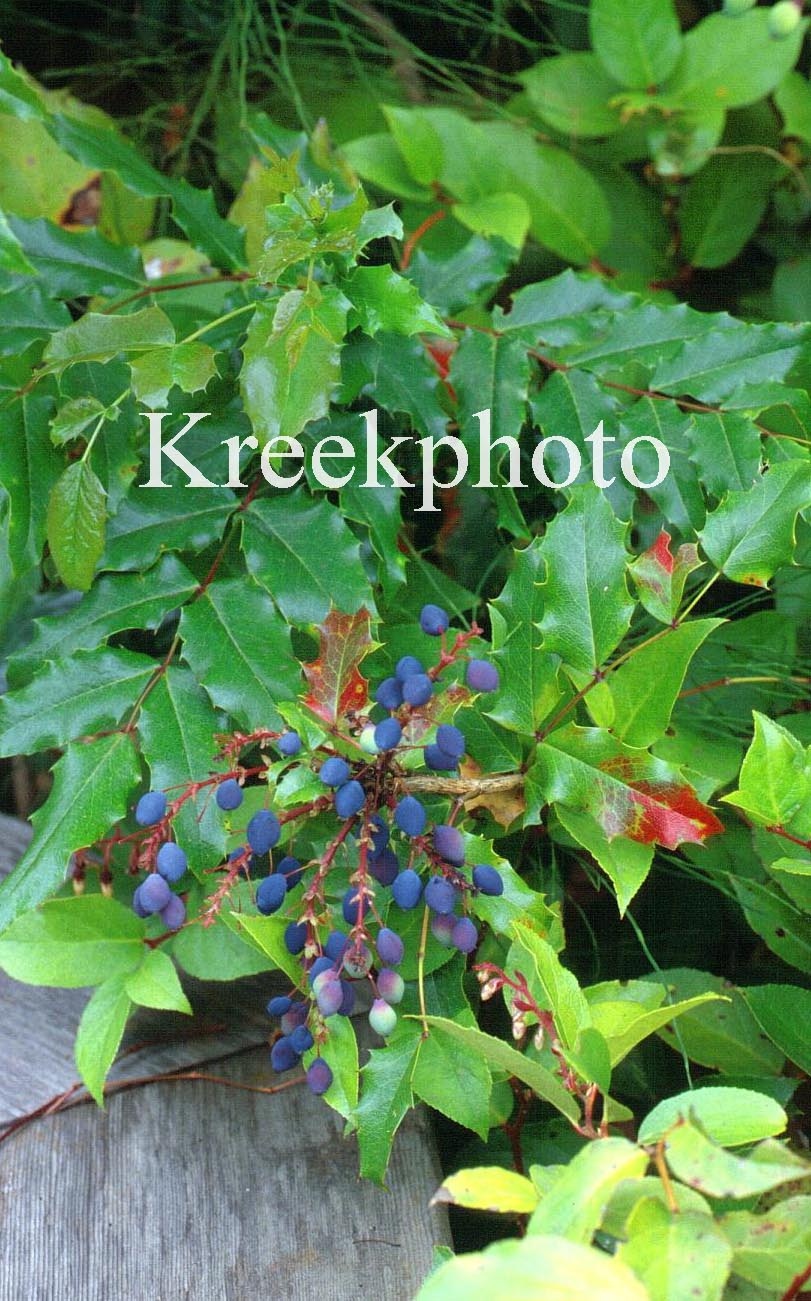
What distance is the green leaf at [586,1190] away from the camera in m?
0.44

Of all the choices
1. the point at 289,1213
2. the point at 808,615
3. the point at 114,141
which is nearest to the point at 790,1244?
the point at 289,1213

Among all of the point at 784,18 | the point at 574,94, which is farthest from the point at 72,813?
the point at 574,94

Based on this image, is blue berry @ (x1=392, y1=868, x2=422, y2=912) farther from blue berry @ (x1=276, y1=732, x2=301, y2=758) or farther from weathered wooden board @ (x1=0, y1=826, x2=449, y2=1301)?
weathered wooden board @ (x1=0, y1=826, x2=449, y2=1301)

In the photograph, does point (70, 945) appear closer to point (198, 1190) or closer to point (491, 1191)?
point (198, 1190)

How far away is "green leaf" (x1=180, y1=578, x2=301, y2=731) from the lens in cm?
73

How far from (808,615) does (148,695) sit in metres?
0.58

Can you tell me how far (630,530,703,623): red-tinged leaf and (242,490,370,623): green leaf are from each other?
17 centimetres

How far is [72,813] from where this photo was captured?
723 millimetres

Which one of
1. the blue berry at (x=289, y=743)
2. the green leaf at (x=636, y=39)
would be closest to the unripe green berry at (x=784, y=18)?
the green leaf at (x=636, y=39)

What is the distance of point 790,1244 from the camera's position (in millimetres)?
482

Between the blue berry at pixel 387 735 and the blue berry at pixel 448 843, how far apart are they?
61 millimetres

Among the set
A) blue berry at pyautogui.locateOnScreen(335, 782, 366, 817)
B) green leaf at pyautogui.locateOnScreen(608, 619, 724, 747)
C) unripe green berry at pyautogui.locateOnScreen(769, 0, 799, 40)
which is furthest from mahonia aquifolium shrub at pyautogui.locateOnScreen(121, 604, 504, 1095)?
unripe green berry at pyautogui.locateOnScreen(769, 0, 799, 40)

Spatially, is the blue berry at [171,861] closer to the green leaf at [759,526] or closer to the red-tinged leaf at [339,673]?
the red-tinged leaf at [339,673]

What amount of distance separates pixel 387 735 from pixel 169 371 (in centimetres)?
31
